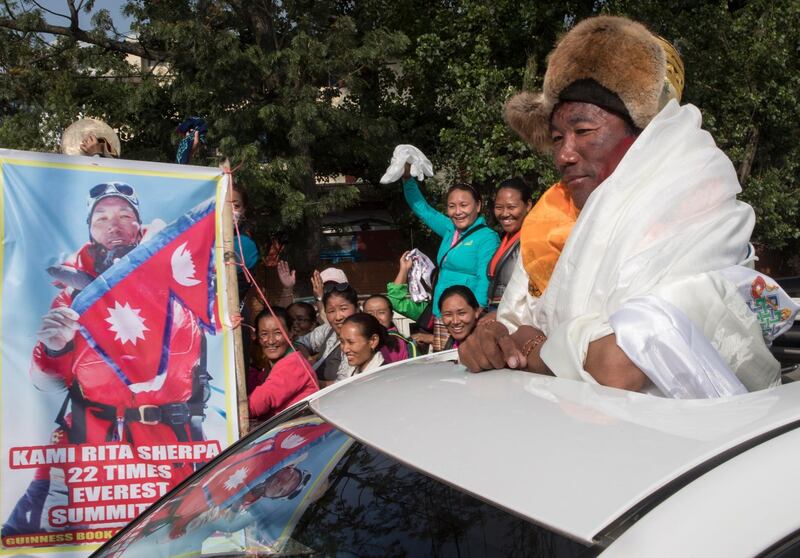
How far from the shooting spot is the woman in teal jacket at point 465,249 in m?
5.14

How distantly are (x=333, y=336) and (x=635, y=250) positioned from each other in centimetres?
411

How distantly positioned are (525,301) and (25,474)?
226cm

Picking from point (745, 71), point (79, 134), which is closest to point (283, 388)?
point (79, 134)

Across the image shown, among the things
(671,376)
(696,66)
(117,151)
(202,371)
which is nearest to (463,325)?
(202,371)

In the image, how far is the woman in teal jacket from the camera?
514 cm

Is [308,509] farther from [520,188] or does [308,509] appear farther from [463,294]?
[520,188]

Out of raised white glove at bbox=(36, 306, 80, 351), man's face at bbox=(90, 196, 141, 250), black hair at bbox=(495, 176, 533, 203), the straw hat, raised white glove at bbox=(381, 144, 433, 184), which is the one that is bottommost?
raised white glove at bbox=(36, 306, 80, 351)

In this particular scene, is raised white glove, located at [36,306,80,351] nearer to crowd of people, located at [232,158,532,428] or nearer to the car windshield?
crowd of people, located at [232,158,532,428]

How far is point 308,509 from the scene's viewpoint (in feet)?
5.88

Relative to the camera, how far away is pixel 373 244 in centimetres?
1730

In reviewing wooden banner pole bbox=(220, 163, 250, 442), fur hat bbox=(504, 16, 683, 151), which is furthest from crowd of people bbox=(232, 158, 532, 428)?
fur hat bbox=(504, 16, 683, 151)

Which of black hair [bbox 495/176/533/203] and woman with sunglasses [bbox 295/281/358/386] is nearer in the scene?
black hair [bbox 495/176/533/203]

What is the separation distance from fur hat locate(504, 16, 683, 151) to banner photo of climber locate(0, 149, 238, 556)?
2.22 m

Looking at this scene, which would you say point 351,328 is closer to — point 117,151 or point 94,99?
point 117,151
